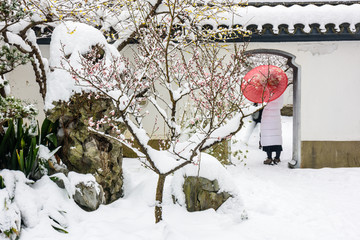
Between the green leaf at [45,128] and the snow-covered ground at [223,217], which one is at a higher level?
the green leaf at [45,128]

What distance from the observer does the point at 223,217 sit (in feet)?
14.2

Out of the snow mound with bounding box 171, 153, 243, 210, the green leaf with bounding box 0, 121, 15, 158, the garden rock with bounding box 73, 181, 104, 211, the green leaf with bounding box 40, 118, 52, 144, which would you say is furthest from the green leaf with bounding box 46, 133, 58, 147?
the snow mound with bounding box 171, 153, 243, 210

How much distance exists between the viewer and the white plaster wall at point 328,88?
7.52 m

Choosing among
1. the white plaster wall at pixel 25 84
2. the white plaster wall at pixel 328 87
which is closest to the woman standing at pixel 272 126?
the white plaster wall at pixel 328 87

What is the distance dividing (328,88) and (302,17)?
1723 millimetres

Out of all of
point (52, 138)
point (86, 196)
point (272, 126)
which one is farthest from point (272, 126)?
point (52, 138)

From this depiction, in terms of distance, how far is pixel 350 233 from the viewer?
4.12 m

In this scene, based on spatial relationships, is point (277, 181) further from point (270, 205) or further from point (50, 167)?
point (50, 167)

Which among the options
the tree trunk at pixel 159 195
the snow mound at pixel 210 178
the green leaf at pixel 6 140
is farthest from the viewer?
the snow mound at pixel 210 178

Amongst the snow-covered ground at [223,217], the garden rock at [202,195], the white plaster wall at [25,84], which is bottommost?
the snow-covered ground at [223,217]

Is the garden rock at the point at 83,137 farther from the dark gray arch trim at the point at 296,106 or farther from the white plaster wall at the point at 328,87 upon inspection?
the white plaster wall at the point at 328,87

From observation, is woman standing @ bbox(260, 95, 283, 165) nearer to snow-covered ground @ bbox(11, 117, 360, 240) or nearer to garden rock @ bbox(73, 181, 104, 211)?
snow-covered ground @ bbox(11, 117, 360, 240)

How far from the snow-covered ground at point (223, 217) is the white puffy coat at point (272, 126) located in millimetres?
1853

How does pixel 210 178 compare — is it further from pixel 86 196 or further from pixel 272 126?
pixel 272 126
